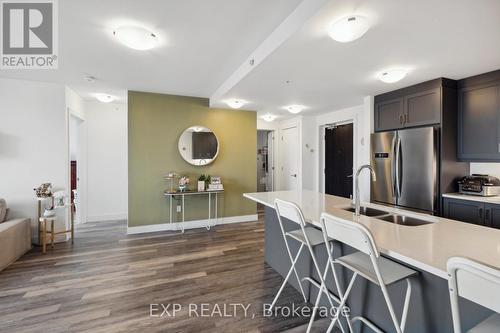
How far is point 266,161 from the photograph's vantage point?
7242 millimetres

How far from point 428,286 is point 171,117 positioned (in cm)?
422

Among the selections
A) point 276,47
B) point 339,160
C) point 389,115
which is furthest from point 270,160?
point 276,47

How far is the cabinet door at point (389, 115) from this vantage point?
11.1 feet

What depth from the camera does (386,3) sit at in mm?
1531

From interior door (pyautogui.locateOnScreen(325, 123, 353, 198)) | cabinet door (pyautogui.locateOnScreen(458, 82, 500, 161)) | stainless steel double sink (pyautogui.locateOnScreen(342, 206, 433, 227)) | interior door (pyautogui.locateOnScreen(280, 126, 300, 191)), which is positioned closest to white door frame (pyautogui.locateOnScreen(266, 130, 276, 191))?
interior door (pyautogui.locateOnScreen(280, 126, 300, 191))

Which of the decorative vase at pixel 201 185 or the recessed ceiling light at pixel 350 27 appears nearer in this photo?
the recessed ceiling light at pixel 350 27

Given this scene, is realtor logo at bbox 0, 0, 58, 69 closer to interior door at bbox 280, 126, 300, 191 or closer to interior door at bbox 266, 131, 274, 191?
interior door at bbox 280, 126, 300, 191

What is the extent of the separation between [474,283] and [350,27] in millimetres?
1678

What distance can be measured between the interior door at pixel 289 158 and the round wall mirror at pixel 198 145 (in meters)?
2.21

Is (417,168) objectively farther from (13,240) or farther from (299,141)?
(13,240)

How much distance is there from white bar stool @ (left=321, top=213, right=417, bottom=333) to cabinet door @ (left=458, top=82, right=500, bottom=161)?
8.40ft

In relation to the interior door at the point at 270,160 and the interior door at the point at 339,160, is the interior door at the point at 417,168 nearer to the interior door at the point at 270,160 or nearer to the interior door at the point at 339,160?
the interior door at the point at 339,160

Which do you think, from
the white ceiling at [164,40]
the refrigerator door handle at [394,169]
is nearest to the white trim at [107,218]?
the white ceiling at [164,40]

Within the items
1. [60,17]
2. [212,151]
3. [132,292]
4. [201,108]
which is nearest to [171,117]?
[201,108]
